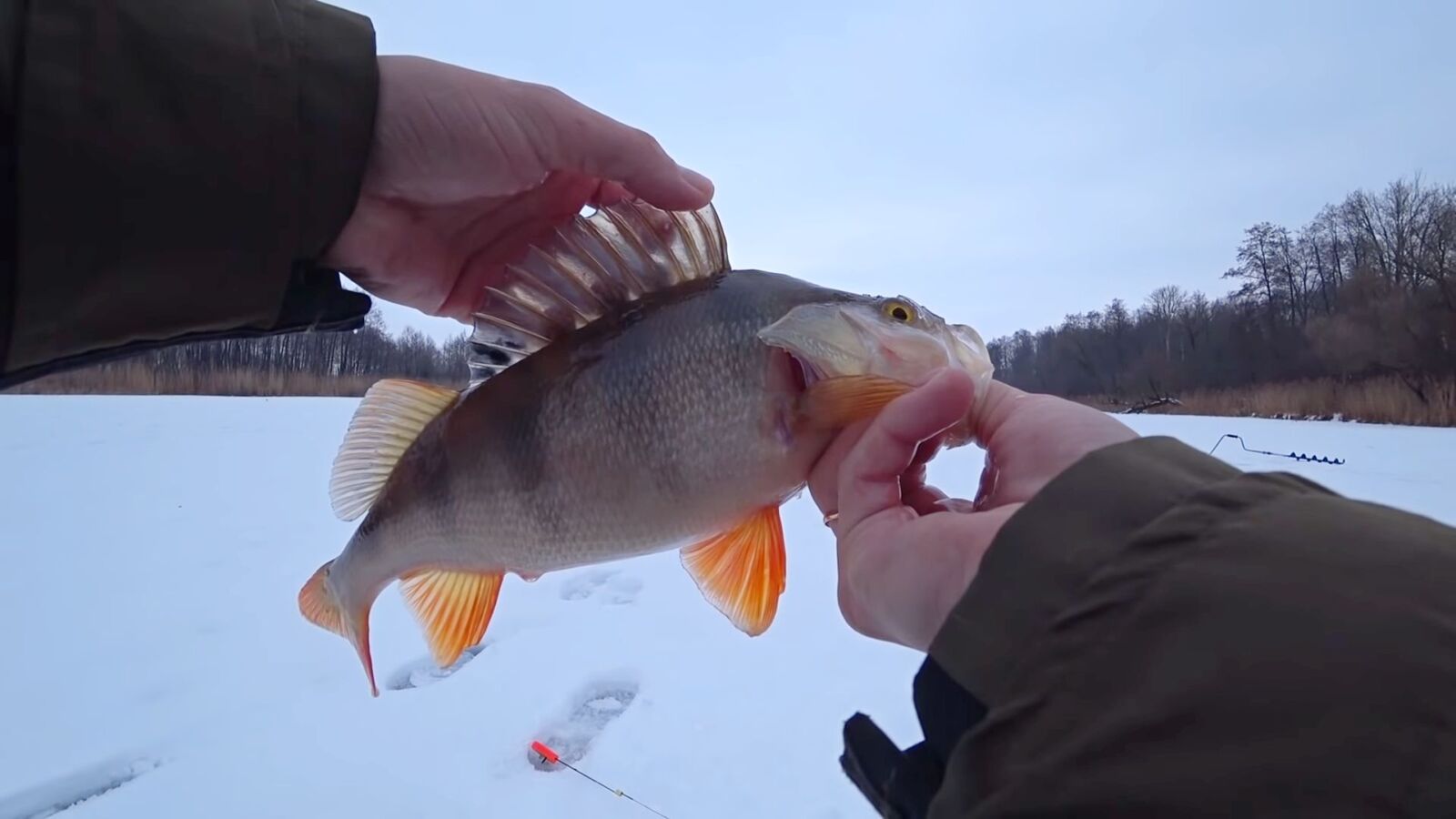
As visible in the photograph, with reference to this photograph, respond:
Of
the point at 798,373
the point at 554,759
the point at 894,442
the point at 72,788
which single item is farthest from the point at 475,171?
the point at 72,788

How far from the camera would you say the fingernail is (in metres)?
1.89

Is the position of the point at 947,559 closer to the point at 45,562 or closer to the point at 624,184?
the point at 624,184

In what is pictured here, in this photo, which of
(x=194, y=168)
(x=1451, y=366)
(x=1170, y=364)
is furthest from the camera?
(x=1170, y=364)

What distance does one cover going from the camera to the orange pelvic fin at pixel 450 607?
1731 mm

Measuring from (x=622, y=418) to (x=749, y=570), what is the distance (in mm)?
444

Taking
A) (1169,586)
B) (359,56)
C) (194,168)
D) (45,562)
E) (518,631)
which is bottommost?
(518,631)

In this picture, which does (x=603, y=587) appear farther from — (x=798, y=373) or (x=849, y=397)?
(x=849, y=397)

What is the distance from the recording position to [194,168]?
55.6 inches

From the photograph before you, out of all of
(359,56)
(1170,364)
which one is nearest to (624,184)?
(359,56)

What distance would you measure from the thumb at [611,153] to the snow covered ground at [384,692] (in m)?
1.86

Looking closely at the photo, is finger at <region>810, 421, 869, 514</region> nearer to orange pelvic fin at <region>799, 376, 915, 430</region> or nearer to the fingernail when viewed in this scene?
orange pelvic fin at <region>799, 376, 915, 430</region>

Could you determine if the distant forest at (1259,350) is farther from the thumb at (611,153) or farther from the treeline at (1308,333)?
the thumb at (611,153)

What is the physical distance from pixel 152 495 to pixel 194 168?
6291mm

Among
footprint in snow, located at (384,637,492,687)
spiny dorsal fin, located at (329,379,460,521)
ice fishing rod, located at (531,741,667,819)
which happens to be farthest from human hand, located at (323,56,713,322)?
footprint in snow, located at (384,637,492,687)
